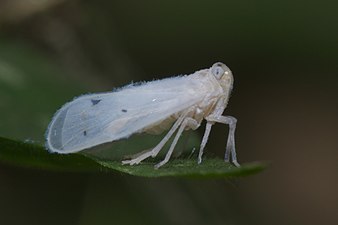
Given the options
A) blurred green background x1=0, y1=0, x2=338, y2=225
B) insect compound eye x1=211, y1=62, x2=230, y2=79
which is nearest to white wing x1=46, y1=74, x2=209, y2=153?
insect compound eye x1=211, y1=62, x2=230, y2=79

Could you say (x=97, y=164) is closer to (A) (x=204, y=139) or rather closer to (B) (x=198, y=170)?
(B) (x=198, y=170)

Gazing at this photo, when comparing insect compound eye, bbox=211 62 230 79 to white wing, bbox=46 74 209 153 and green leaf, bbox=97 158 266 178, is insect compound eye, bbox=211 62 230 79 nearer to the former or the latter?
white wing, bbox=46 74 209 153

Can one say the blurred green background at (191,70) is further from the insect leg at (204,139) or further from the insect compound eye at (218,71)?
the insect compound eye at (218,71)

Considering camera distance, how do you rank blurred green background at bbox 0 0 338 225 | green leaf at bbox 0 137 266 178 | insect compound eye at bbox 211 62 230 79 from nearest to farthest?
green leaf at bbox 0 137 266 178 → insect compound eye at bbox 211 62 230 79 → blurred green background at bbox 0 0 338 225

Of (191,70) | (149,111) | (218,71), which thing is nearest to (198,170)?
(149,111)

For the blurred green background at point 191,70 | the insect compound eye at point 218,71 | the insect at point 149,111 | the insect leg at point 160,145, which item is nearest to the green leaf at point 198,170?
the insect at point 149,111
